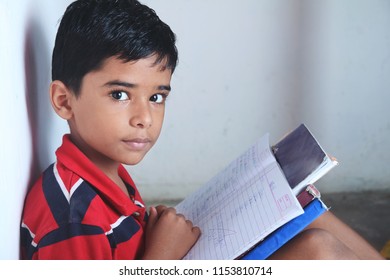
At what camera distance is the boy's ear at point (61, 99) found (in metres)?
0.85

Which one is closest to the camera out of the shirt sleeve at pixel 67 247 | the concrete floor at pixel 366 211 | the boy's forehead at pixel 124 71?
the shirt sleeve at pixel 67 247

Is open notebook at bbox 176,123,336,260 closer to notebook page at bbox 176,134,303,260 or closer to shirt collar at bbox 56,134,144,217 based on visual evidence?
notebook page at bbox 176,134,303,260

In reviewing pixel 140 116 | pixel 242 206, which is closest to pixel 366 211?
pixel 242 206

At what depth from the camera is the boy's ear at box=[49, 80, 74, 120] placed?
0.85m

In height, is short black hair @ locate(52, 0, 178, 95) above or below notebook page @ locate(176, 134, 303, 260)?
above

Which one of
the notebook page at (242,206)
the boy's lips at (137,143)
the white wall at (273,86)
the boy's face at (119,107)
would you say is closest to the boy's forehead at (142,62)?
the boy's face at (119,107)

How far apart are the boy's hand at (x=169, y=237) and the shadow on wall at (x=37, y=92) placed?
20cm

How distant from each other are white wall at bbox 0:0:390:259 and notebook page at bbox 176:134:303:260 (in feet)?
2.35

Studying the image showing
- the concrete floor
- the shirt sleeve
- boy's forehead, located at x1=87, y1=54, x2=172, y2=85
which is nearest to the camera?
the shirt sleeve

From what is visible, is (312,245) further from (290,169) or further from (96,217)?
(96,217)

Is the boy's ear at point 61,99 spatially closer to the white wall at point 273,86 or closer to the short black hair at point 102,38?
the short black hair at point 102,38

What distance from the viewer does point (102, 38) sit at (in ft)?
2.68

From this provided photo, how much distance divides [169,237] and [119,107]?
22 centimetres

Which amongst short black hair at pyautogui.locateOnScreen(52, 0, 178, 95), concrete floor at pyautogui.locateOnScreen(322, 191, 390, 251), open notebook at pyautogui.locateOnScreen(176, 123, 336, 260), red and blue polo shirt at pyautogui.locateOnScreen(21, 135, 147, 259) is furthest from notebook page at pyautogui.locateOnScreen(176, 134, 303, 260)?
concrete floor at pyautogui.locateOnScreen(322, 191, 390, 251)
